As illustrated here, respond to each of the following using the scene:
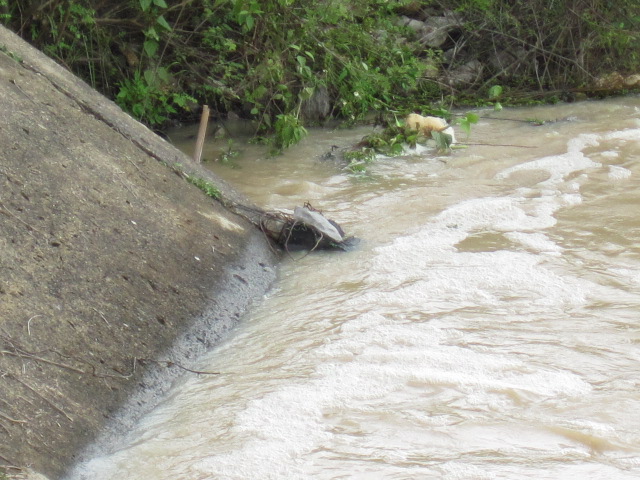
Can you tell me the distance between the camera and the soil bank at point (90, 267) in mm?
2705

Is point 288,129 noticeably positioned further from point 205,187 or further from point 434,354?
point 434,354

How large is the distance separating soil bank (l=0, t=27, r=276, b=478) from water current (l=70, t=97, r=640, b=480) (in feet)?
0.48

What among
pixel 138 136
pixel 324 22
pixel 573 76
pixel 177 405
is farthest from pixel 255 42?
pixel 177 405

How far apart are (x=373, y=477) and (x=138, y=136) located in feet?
8.83

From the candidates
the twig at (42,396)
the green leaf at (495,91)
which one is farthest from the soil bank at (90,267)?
the green leaf at (495,91)

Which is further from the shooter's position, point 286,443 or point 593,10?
point 593,10

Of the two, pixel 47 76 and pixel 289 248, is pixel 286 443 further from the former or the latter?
pixel 47 76

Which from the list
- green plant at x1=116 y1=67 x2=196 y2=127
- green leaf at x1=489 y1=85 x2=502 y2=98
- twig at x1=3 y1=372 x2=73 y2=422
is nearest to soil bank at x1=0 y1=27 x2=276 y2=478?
twig at x1=3 y1=372 x2=73 y2=422

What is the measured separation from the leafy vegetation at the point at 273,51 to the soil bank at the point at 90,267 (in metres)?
1.57

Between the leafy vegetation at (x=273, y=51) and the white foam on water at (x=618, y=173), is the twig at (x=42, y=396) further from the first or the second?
the white foam on water at (x=618, y=173)

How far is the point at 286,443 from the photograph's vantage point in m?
2.75

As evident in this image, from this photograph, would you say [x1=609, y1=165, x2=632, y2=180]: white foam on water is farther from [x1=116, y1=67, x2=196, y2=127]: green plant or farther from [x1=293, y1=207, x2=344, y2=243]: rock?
[x1=116, y1=67, x2=196, y2=127]: green plant

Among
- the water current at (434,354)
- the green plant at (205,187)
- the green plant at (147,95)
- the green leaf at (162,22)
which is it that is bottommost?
the water current at (434,354)

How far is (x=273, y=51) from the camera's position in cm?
652
